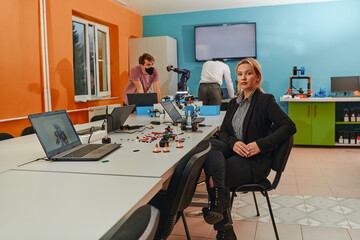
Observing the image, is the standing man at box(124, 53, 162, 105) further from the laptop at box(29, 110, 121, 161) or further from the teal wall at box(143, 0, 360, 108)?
the laptop at box(29, 110, 121, 161)

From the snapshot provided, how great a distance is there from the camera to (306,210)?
3.03 m

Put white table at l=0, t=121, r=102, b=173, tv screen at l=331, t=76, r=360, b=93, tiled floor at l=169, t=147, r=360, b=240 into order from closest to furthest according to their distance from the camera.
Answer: white table at l=0, t=121, r=102, b=173 → tiled floor at l=169, t=147, r=360, b=240 → tv screen at l=331, t=76, r=360, b=93

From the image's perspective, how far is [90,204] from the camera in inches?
45.6

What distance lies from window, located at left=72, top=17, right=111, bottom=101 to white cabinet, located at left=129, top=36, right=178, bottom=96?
0.58 meters

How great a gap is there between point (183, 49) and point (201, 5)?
3.39ft

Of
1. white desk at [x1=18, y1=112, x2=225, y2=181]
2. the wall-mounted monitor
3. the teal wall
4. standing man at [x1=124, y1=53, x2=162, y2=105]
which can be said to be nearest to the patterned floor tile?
white desk at [x1=18, y1=112, x2=225, y2=181]

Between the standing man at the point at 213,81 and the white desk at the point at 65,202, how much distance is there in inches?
184

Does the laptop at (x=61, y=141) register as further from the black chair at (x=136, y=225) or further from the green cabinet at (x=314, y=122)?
the green cabinet at (x=314, y=122)

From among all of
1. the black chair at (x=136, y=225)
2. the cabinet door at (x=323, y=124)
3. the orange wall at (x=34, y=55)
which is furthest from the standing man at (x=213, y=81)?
the black chair at (x=136, y=225)

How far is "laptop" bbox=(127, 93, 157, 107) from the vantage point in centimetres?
438

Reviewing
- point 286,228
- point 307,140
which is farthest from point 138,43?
point 286,228

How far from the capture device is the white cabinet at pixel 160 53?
6.71 meters

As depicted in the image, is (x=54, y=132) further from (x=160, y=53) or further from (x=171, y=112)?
(x=160, y=53)

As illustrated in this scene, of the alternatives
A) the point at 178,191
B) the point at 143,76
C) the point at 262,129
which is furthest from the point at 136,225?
the point at 143,76
